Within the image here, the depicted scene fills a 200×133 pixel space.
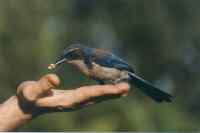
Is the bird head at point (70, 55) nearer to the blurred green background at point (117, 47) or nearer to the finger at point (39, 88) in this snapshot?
the finger at point (39, 88)

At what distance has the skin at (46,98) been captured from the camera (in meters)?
2.31

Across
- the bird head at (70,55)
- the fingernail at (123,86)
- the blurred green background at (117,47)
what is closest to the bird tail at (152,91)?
the bird head at (70,55)

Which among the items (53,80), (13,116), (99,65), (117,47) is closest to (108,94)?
(53,80)

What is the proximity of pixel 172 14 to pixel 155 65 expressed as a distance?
0.47m

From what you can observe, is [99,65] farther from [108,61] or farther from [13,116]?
[13,116]

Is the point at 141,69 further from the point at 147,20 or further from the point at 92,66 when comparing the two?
the point at 92,66

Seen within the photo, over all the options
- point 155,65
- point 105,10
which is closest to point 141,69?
point 155,65

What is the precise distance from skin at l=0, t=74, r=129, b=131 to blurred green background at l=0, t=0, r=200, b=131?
1959mm

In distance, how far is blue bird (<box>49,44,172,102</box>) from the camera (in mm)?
2615

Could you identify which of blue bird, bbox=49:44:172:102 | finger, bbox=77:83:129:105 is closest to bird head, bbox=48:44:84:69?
blue bird, bbox=49:44:172:102

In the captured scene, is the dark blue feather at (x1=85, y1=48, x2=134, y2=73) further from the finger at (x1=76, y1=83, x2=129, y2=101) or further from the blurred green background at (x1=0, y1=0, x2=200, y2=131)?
the blurred green background at (x1=0, y1=0, x2=200, y2=131)

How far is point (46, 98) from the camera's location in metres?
2.36

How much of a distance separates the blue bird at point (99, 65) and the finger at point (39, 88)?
0.74ft

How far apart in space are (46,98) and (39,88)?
0.05 metres
